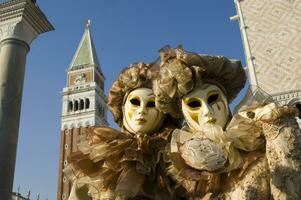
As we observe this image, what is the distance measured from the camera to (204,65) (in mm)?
1225

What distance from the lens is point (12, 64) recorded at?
383 centimetres

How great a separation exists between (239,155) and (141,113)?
0.41m

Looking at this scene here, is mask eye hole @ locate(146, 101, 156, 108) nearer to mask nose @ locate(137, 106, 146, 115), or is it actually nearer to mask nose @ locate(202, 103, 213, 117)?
mask nose @ locate(137, 106, 146, 115)

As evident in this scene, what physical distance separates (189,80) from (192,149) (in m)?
0.25

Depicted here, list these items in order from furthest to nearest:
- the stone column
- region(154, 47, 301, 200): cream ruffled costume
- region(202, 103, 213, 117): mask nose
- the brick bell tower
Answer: the brick bell tower
the stone column
region(202, 103, 213, 117): mask nose
region(154, 47, 301, 200): cream ruffled costume

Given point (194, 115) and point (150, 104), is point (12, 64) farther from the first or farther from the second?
point (194, 115)

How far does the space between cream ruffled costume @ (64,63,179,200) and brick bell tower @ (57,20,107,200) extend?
24.1 metres

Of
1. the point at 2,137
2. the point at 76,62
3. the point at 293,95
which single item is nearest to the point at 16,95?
the point at 2,137

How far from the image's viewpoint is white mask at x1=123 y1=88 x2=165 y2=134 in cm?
130

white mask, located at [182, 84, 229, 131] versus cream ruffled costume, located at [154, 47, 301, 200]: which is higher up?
white mask, located at [182, 84, 229, 131]

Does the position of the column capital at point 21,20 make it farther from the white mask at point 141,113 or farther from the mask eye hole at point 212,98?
the mask eye hole at point 212,98

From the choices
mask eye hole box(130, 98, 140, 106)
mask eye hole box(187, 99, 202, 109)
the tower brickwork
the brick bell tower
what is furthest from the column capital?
the brick bell tower

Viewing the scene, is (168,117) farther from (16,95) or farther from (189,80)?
(16,95)

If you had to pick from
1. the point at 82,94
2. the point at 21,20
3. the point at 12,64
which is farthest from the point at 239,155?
the point at 82,94
